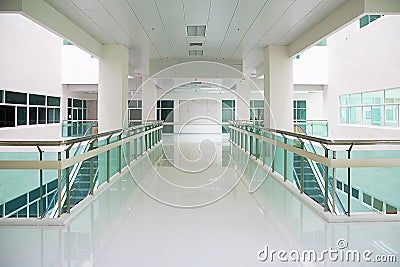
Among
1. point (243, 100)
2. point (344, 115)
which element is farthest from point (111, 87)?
point (344, 115)

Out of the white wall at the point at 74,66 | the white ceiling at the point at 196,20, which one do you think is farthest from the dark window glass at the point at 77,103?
the white ceiling at the point at 196,20

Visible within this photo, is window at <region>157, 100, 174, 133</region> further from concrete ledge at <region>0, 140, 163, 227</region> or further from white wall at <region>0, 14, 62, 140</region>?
concrete ledge at <region>0, 140, 163, 227</region>

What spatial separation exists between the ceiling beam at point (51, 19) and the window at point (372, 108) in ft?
36.1

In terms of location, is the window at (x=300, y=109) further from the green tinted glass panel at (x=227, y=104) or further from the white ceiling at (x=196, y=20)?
the white ceiling at (x=196, y=20)

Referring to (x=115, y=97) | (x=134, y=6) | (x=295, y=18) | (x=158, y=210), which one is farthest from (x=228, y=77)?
(x=158, y=210)

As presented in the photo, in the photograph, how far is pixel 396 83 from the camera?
526 inches

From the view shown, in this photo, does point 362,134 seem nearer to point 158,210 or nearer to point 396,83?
point 396,83

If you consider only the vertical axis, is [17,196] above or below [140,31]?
below

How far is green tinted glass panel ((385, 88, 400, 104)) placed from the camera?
45.9ft

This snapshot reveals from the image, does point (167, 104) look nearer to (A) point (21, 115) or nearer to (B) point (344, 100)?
(B) point (344, 100)

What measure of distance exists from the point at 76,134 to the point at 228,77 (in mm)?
9969

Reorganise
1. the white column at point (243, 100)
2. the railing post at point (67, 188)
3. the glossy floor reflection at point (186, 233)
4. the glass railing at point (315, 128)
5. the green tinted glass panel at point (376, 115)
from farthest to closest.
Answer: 1. the glass railing at point (315, 128)
2. the white column at point (243, 100)
3. the green tinted glass panel at point (376, 115)
4. the railing post at point (67, 188)
5. the glossy floor reflection at point (186, 233)

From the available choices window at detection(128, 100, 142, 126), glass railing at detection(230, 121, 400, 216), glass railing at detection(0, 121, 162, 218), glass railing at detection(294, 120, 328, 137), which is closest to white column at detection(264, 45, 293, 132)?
glass railing at detection(230, 121, 400, 216)

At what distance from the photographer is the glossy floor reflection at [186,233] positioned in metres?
3.29
